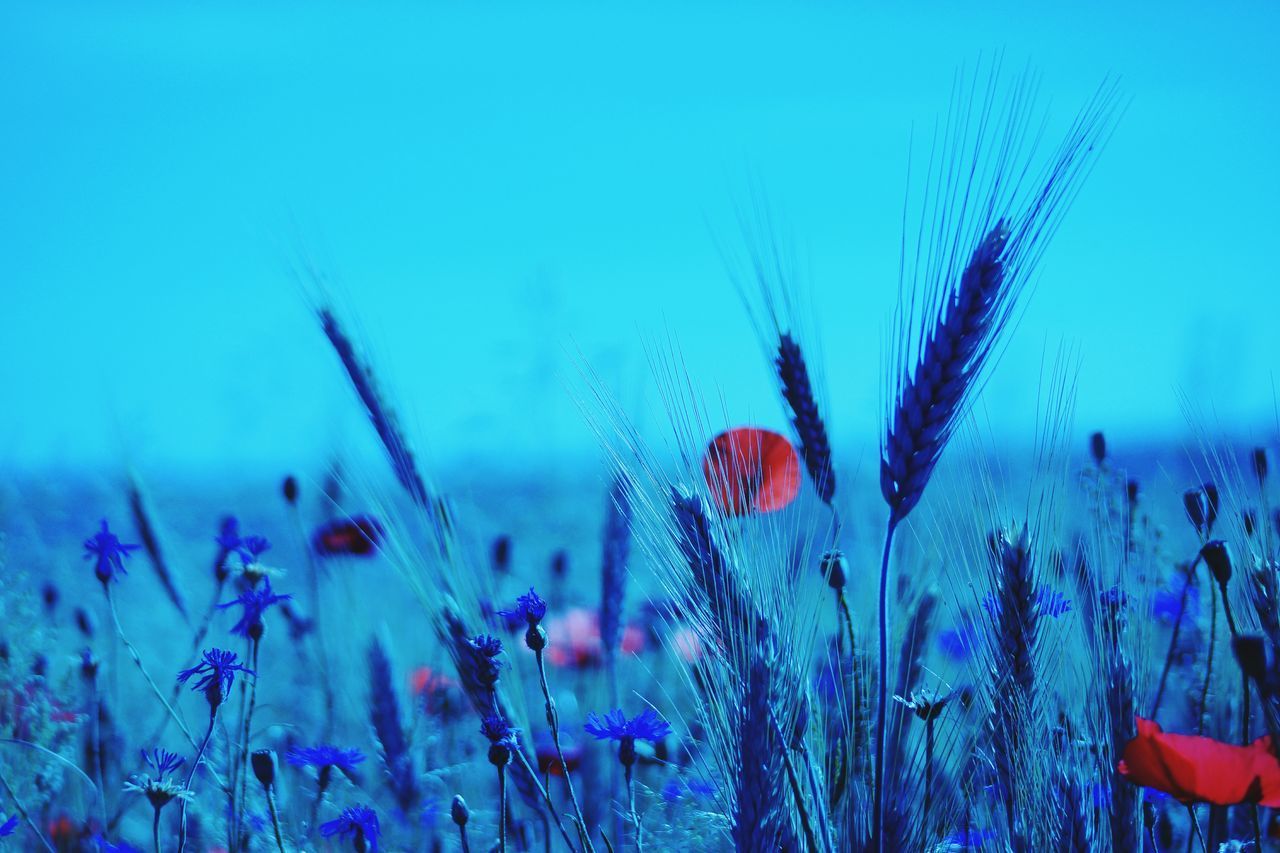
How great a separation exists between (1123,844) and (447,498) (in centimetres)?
95

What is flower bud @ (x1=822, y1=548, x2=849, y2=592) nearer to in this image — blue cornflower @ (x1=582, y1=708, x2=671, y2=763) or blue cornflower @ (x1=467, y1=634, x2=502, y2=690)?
blue cornflower @ (x1=582, y1=708, x2=671, y2=763)

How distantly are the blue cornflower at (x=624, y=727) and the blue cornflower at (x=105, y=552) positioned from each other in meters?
0.82

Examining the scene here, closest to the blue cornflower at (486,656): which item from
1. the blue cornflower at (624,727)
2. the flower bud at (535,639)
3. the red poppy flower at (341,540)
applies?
the flower bud at (535,639)

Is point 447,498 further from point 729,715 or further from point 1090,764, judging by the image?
point 1090,764

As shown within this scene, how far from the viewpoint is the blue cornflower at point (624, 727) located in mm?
1269

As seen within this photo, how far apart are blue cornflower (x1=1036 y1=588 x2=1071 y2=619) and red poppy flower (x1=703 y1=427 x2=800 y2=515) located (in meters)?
0.35

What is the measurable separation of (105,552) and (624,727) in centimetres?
89

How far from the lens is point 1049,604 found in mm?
1228

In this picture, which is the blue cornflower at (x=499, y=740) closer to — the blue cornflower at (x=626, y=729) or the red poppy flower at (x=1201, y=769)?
the blue cornflower at (x=626, y=729)

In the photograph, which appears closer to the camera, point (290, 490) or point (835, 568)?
point (835, 568)

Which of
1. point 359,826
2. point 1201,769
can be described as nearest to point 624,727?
point 359,826

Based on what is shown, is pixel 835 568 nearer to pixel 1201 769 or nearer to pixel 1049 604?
pixel 1049 604

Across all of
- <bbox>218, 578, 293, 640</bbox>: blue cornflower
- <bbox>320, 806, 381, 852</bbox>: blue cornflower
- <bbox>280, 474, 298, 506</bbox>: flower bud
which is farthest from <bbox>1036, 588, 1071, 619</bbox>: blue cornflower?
<bbox>280, 474, 298, 506</bbox>: flower bud

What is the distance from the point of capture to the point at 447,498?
1.41m
